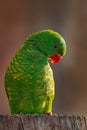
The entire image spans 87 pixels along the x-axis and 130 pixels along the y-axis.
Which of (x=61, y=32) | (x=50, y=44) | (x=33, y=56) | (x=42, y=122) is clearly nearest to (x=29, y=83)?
(x=33, y=56)

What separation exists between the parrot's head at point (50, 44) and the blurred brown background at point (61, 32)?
3.00 meters

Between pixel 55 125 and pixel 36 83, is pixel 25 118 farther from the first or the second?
pixel 36 83

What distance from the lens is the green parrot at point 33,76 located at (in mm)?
3746

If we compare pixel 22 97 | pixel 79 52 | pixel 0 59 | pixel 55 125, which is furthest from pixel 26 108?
pixel 79 52

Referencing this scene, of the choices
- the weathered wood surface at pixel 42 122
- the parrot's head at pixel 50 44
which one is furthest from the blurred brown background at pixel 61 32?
the weathered wood surface at pixel 42 122

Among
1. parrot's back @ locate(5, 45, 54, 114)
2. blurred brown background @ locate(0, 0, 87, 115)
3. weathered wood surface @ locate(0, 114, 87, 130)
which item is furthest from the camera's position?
blurred brown background @ locate(0, 0, 87, 115)

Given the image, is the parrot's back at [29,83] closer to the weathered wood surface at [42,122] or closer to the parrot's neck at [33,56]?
the parrot's neck at [33,56]

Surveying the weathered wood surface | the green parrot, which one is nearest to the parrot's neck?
the green parrot

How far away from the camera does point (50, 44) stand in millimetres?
3865

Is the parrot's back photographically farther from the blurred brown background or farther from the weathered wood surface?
the blurred brown background

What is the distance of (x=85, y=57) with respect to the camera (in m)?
7.42

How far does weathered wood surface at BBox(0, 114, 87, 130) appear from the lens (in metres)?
3.09

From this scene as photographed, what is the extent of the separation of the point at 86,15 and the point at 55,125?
14.2 ft

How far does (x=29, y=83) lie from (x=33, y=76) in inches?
1.7
